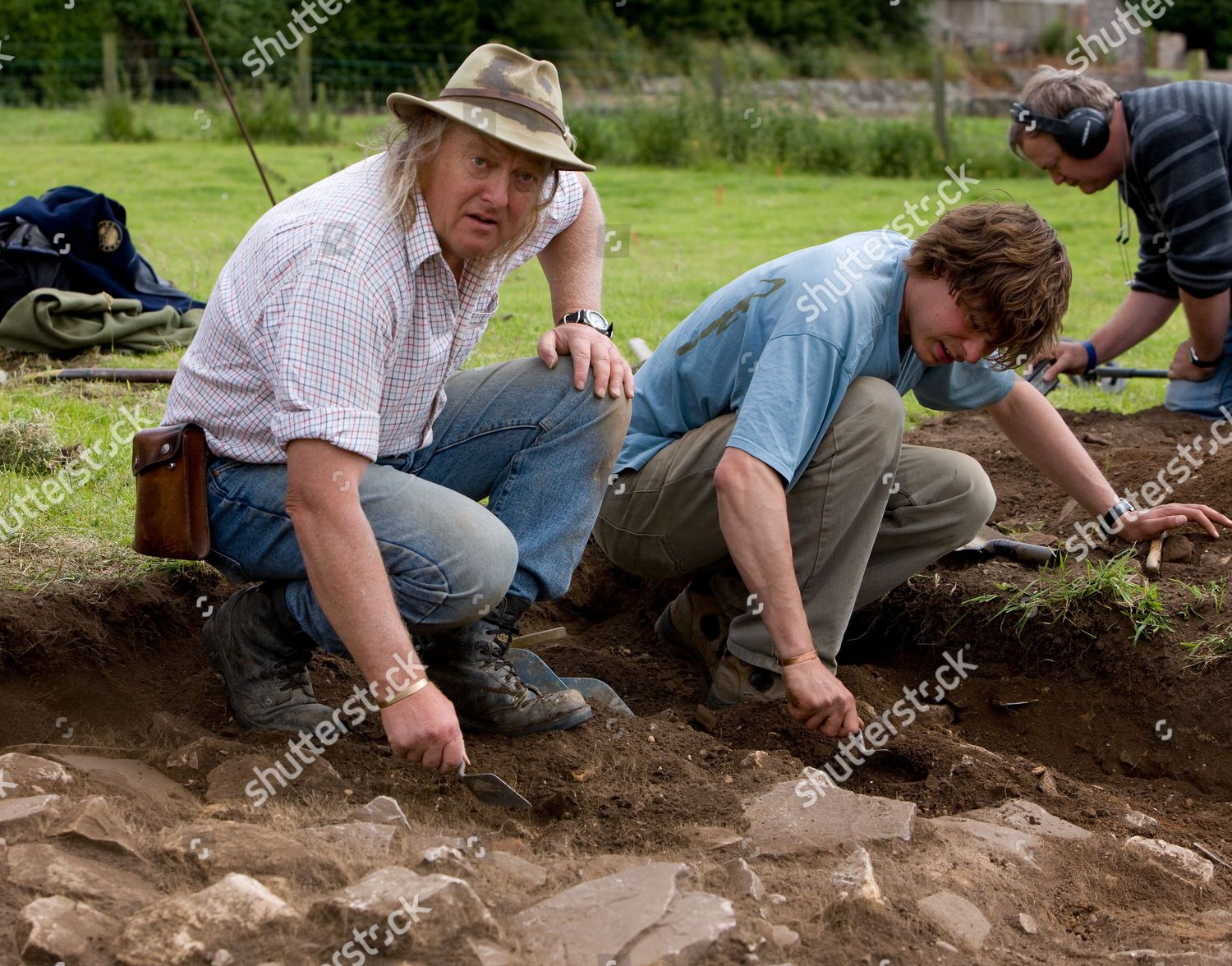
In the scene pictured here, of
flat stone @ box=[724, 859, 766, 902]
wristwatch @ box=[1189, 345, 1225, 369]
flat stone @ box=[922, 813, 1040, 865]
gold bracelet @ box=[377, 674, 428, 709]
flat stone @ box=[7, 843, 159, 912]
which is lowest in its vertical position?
flat stone @ box=[922, 813, 1040, 865]

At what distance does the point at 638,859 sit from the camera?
7.13 ft

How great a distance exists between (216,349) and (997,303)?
1.67 m

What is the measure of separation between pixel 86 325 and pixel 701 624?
11.4 feet

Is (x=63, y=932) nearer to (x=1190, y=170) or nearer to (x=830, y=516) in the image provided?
(x=830, y=516)

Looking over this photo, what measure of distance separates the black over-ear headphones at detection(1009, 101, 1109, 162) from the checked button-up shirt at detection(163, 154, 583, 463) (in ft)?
8.99

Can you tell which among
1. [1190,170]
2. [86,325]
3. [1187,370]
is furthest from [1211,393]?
[86,325]

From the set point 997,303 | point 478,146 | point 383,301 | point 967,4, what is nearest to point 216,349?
point 383,301

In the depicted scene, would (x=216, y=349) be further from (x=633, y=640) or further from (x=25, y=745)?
(x=633, y=640)

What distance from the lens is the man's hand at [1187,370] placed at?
530cm

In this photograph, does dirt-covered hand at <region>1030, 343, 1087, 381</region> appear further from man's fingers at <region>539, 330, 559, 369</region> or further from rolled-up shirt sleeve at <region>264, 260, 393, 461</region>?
rolled-up shirt sleeve at <region>264, 260, 393, 461</region>

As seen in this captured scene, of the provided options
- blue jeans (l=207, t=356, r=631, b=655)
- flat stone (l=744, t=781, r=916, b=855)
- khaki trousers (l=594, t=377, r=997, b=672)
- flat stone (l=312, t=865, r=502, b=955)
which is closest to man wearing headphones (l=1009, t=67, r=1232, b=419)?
khaki trousers (l=594, t=377, r=997, b=672)

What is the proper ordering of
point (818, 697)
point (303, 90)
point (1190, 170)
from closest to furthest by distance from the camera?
point (818, 697) → point (1190, 170) → point (303, 90)

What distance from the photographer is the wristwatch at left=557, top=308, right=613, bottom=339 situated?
3062mm

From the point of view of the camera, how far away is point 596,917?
192 centimetres
